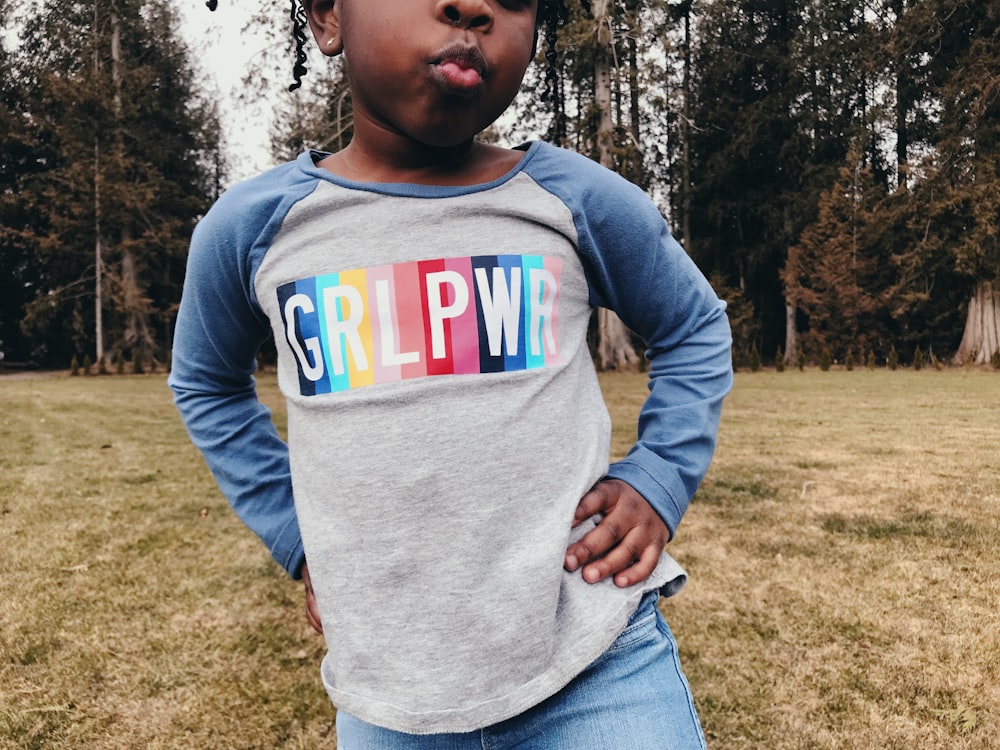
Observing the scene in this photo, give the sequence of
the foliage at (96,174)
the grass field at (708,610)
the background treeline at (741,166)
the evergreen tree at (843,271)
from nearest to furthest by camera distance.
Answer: the grass field at (708,610)
the background treeline at (741,166)
the evergreen tree at (843,271)
the foliage at (96,174)

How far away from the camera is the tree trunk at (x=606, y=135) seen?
16047 mm

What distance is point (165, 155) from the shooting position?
2748 cm

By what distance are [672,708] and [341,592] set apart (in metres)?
0.50

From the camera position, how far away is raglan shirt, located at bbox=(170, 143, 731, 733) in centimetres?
109

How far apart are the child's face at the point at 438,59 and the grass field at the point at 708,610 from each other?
2.11m

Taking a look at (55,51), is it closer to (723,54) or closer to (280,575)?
(723,54)

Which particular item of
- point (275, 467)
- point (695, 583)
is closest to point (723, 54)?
point (695, 583)

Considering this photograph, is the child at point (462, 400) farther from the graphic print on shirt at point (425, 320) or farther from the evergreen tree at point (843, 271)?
the evergreen tree at point (843, 271)

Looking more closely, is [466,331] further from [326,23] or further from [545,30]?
[545,30]

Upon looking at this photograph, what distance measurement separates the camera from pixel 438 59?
1.10 meters

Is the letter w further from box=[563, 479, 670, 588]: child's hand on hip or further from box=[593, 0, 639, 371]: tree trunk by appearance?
box=[593, 0, 639, 371]: tree trunk

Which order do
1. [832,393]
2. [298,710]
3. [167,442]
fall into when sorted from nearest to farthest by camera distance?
1. [298,710]
2. [167,442]
3. [832,393]

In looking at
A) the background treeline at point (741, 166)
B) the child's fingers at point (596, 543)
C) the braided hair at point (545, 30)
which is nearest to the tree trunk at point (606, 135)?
the background treeline at point (741, 166)

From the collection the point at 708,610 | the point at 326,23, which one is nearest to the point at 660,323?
the point at 326,23
